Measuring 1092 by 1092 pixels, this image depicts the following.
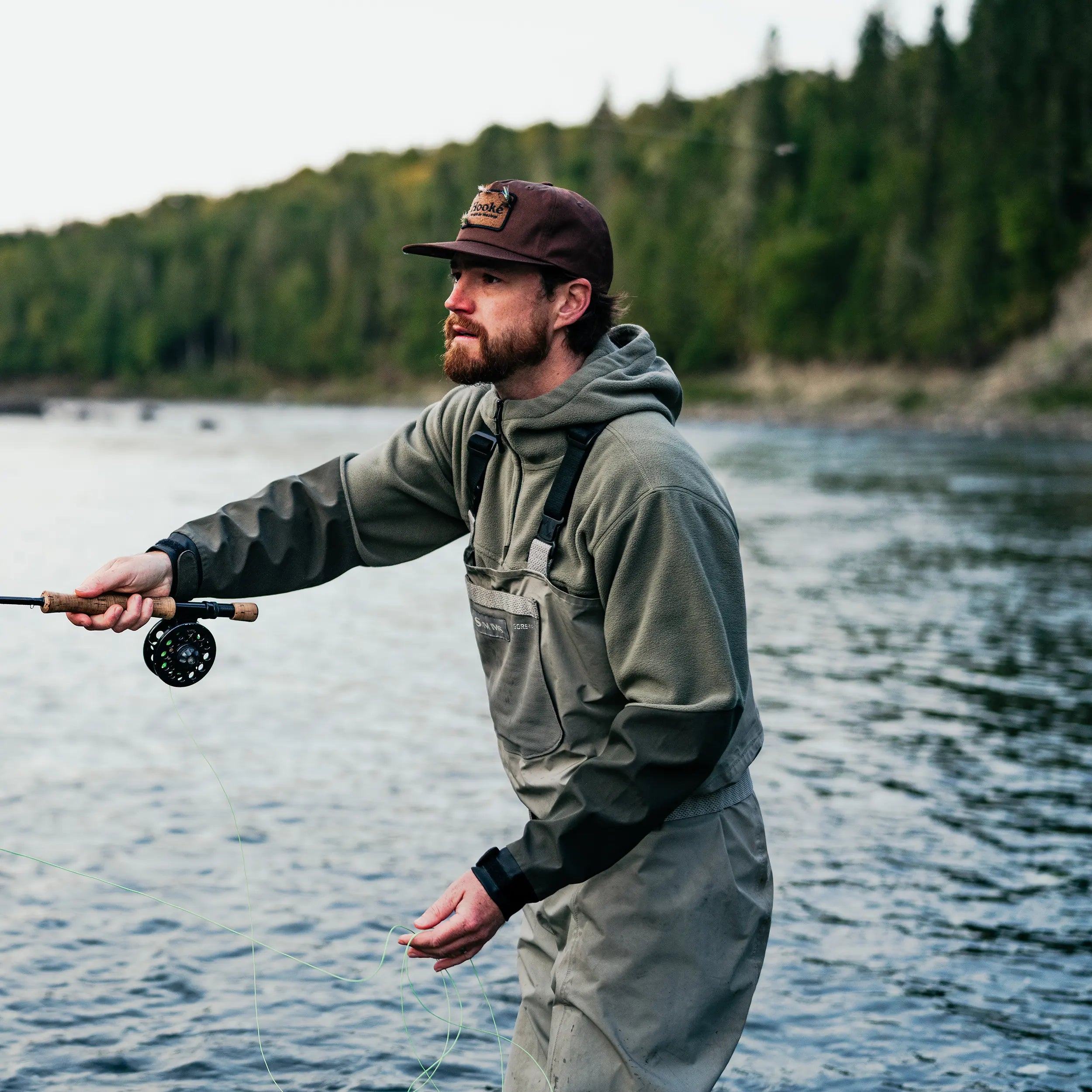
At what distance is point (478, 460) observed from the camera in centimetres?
334

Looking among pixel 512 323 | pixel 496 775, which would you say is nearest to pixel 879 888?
pixel 496 775

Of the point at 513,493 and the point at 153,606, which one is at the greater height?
the point at 513,493

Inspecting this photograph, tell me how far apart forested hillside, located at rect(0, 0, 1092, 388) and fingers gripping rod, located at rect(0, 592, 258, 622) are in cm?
4356

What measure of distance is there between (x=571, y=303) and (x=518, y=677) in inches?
32.1

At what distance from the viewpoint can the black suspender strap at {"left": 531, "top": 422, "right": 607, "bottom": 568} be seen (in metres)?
Result: 3.04

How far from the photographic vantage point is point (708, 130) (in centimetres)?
11475

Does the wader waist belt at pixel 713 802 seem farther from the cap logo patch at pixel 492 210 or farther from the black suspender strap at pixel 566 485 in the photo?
the cap logo patch at pixel 492 210

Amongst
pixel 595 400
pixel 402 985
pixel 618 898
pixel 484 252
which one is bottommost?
pixel 402 985

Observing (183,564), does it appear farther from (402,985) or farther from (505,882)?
(402,985)

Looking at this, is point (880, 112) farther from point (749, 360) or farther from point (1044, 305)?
point (1044, 305)

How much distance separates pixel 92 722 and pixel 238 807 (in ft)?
9.19

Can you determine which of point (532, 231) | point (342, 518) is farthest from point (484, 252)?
point (342, 518)

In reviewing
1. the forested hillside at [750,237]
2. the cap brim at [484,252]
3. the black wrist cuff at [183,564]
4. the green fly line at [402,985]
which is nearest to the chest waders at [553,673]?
the cap brim at [484,252]

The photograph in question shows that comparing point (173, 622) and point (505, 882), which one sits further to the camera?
point (173, 622)
